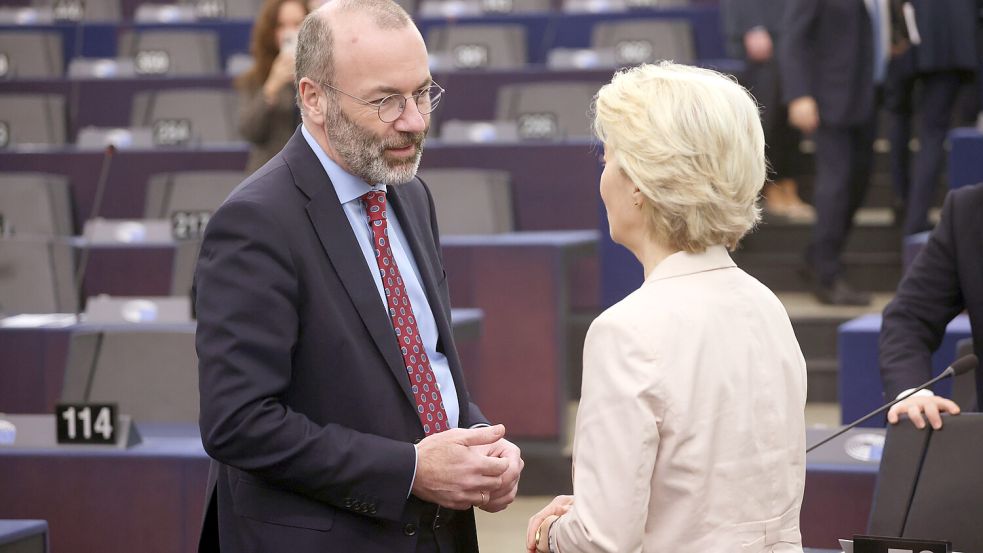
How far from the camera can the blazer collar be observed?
1.48 metres

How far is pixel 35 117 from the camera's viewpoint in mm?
5898

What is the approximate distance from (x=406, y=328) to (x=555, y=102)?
3.95m

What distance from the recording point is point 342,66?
166 cm

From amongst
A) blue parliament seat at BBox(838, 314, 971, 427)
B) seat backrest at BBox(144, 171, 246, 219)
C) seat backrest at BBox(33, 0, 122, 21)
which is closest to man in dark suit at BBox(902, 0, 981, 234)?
blue parliament seat at BBox(838, 314, 971, 427)

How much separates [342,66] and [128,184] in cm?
372

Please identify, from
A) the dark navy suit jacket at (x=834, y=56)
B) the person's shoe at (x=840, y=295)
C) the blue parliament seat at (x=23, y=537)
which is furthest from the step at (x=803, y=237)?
the blue parliament seat at (x=23, y=537)

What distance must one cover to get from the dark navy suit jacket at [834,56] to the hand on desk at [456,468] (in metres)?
3.45

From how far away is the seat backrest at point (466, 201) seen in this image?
4.50 metres

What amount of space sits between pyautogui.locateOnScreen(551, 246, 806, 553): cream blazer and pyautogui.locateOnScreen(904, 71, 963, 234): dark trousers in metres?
3.54

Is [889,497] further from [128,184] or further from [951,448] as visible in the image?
[128,184]

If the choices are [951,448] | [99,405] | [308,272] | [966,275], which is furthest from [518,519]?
[308,272]

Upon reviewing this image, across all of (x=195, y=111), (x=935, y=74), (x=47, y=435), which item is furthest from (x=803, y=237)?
(x=47, y=435)

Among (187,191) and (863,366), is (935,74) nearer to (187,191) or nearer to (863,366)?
(863,366)

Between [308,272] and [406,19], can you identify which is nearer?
[308,272]
